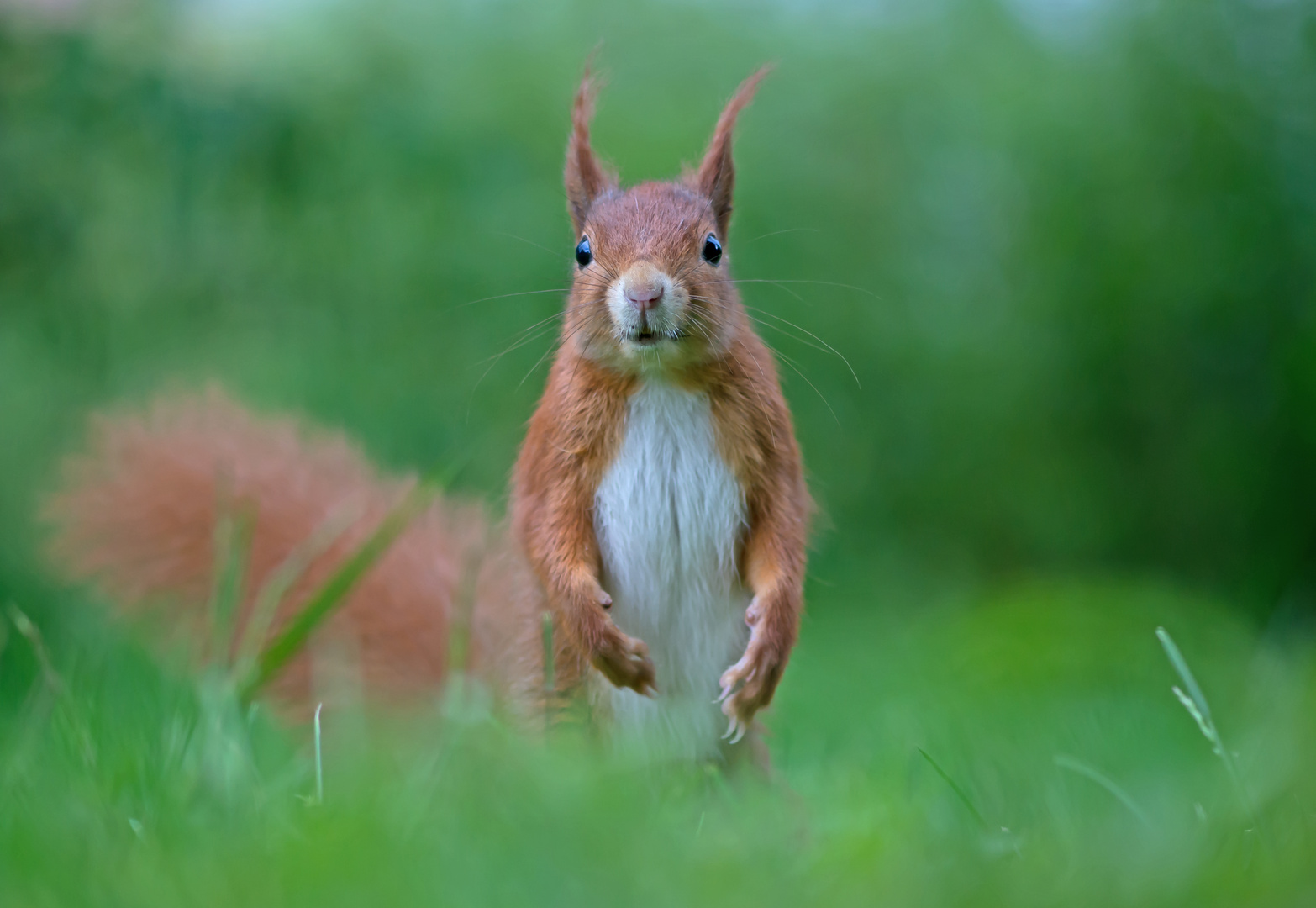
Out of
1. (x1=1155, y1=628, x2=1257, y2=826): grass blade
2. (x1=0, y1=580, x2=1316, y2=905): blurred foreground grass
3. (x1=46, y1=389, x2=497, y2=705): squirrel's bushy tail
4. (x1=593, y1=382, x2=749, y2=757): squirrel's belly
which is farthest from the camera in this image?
(x1=46, y1=389, x2=497, y2=705): squirrel's bushy tail

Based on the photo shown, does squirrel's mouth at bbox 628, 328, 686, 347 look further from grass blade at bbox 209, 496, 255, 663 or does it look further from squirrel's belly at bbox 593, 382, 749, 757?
grass blade at bbox 209, 496, 255, 663

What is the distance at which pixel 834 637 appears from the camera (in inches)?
146

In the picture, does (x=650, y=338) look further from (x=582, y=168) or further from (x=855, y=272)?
(x=855, y=272)

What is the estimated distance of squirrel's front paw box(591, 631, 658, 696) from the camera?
1.43m

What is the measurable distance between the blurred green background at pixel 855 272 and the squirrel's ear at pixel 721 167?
3.65 feet

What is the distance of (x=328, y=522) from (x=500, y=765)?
0.98 metres

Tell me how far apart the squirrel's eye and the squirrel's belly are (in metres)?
0.20

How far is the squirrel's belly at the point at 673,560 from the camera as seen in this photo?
1.57 m

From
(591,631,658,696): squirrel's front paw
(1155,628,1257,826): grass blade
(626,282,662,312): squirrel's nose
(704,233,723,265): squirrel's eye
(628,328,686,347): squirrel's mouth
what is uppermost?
(704,233,723,265): squirrel's eye

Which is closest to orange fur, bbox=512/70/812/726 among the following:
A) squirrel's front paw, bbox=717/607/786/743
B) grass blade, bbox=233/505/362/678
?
squirrel's front paw, bbox=717/607/786/743

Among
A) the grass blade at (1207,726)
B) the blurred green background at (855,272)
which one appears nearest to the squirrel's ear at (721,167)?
the grass blade at (1207,726)

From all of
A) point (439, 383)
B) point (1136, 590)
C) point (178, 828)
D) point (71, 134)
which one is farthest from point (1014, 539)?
point (178, 828)

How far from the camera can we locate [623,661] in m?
1.43

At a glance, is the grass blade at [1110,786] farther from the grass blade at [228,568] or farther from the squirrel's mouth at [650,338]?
the grass blade at [228,568]
